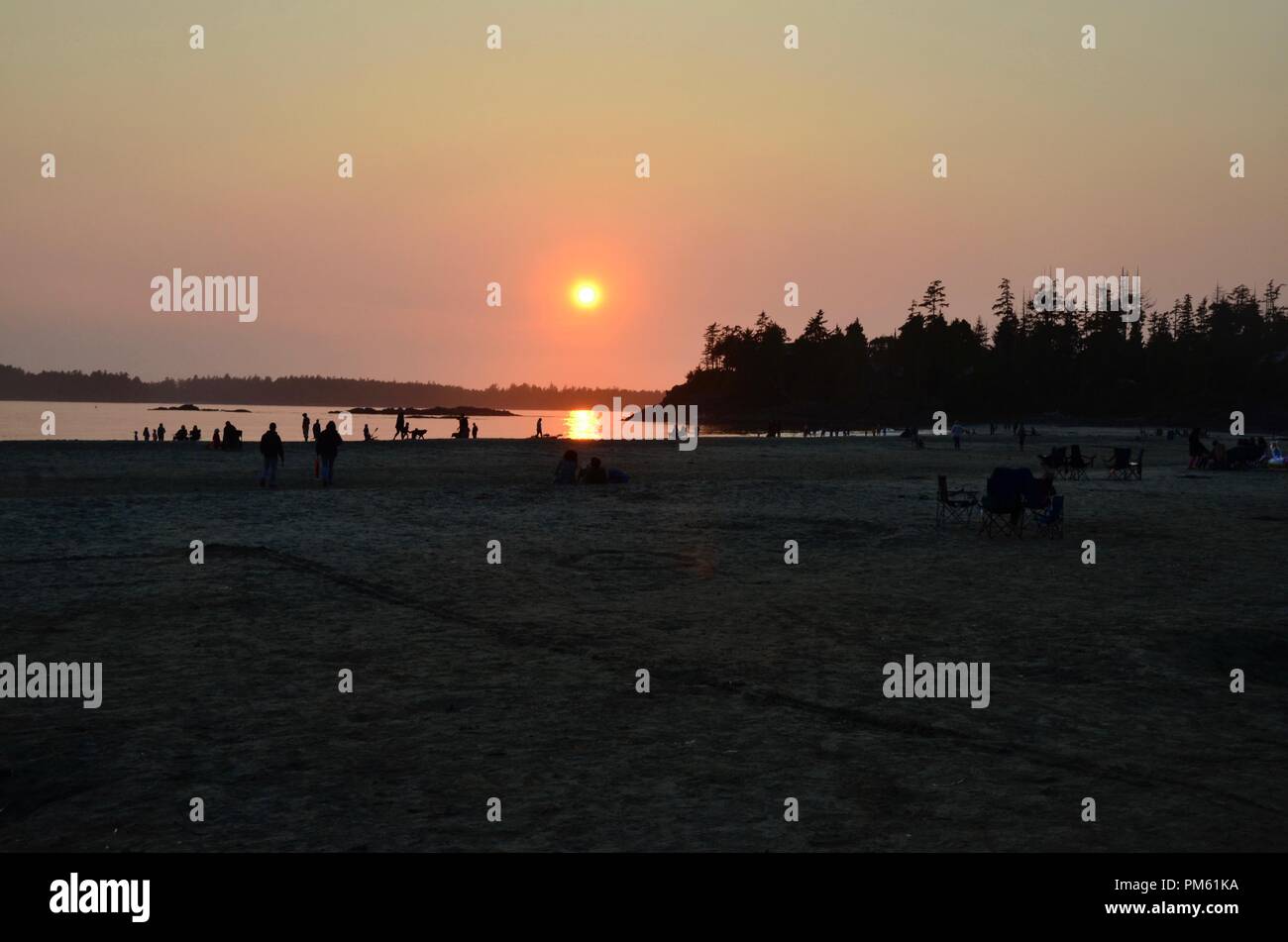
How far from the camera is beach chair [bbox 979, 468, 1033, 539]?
766 inches

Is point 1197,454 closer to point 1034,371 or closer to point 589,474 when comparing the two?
point 589,474

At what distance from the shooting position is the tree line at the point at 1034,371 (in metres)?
147

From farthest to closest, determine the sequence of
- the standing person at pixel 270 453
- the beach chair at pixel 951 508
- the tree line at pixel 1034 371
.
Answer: the tree line at pixel 1034 371 → the standing person at pixel 270 453 → the beach chair at pixel 951 508

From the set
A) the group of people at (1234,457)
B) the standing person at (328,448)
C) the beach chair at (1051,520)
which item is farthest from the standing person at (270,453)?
the group of people at (1234,457)

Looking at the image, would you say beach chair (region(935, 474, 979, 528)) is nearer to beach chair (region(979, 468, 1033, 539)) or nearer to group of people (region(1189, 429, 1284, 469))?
beach chair (region(979, 468, 1033, 539))

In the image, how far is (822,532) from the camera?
20.2 metres

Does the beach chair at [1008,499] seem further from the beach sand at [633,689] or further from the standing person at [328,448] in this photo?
the standing person at [328,448]

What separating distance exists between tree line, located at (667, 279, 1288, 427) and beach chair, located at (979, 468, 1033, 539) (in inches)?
4892

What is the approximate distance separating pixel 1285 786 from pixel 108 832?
6.92 metres

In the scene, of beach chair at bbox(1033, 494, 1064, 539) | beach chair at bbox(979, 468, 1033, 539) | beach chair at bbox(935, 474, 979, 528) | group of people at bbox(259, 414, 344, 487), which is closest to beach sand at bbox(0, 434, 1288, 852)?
beach chair at bbox(1033, 494, 1064, 539)

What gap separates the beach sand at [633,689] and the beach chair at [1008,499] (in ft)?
2.69

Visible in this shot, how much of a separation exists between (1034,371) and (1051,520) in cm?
15728

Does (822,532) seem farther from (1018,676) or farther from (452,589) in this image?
(1018,676)
